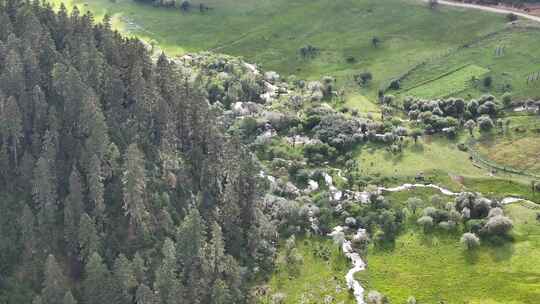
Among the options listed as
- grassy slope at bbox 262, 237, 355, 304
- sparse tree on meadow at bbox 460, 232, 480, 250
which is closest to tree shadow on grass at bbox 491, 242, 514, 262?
sparse tree on meadow at bbox 460, 232, 480, 250

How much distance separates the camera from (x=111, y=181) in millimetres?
144750

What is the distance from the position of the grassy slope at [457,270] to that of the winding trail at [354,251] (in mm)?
2318

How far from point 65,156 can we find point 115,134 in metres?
13.0

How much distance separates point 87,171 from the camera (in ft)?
458

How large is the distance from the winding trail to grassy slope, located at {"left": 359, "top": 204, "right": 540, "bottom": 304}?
232cm

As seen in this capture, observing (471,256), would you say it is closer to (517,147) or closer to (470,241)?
(470,241)

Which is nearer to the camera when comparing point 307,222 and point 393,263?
point 393,263

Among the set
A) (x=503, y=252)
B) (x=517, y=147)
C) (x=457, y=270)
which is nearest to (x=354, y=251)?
(x=457, y=270)

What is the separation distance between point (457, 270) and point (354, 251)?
23.6 m

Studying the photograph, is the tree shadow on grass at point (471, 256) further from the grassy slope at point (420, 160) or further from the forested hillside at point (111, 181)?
the forested hillside at point (111, 181)

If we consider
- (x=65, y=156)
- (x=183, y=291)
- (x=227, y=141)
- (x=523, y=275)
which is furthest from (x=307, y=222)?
(x=65, y=156)

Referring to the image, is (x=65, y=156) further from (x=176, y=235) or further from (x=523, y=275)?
(x=523, y=275)

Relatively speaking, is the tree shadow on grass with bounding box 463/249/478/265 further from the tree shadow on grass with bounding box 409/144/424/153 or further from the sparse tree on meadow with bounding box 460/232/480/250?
the tree shadow on grass with bounding box 409/144/424/153

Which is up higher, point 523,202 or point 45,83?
point 45,83
